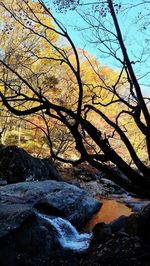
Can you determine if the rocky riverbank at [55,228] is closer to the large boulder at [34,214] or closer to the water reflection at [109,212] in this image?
the large boulder at [34,214]

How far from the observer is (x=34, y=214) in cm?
702

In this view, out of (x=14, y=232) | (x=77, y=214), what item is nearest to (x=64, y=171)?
(x=77, y=214)

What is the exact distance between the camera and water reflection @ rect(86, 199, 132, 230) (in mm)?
10766

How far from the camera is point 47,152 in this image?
2373 centimetres

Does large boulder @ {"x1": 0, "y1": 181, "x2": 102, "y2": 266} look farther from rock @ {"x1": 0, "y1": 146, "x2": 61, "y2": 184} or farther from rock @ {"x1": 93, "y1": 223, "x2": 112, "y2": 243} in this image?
rock @ {"x1": 0, "y1": 146, "x2": 61, "y2": 184}

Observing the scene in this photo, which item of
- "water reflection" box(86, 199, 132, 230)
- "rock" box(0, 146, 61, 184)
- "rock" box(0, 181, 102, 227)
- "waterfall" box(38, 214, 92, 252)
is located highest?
"rock" box(0, 146, 61, 184)

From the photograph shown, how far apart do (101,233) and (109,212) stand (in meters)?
4.26

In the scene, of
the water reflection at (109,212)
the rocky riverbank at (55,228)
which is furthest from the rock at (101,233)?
the water reflection at (109,212)

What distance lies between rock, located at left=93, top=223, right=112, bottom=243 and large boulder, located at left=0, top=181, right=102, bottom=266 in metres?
0.89

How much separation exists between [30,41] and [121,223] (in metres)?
12.8

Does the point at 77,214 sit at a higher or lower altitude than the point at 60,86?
Answer: lower

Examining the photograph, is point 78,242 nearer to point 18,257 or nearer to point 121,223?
point 121,223

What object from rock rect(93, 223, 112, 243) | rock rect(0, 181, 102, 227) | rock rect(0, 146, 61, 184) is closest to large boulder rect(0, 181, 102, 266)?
rock rect(0, 181, 102, 227)

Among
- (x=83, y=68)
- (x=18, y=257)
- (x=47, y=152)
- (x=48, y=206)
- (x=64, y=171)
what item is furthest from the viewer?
(x=47, y=152)
